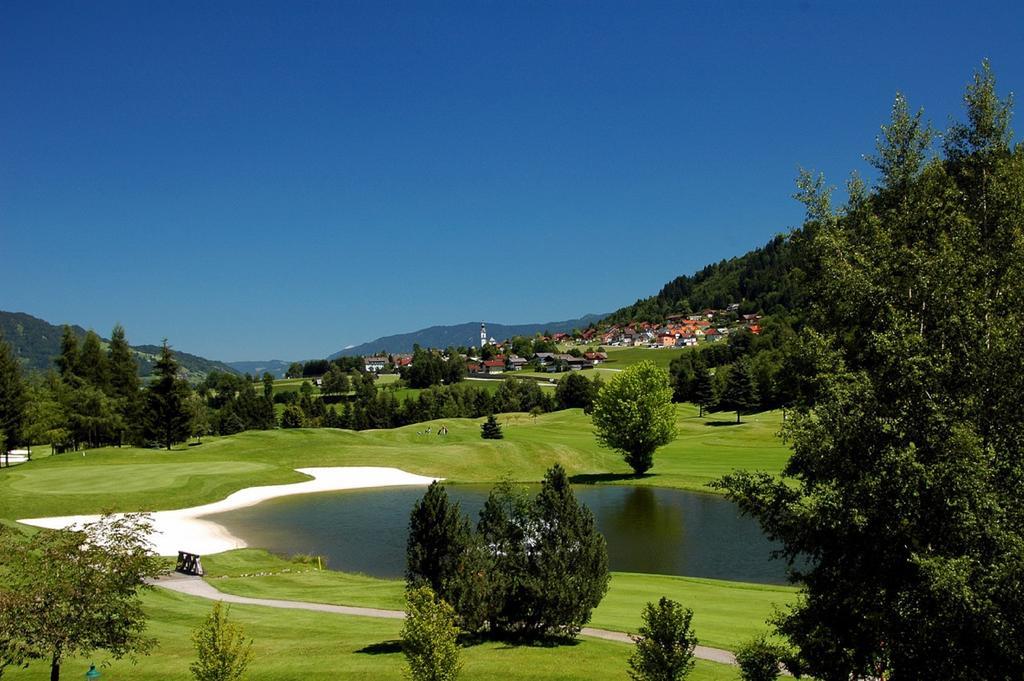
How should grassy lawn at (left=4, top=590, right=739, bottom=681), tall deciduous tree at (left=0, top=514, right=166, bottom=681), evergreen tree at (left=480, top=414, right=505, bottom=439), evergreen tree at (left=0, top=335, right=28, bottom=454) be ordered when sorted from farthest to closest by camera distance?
evergreen tree at (left=480, top=414, right=505, bottom=439)
evergreen tree at (left=0, top=335, right=28, bottom=454)
grassy lawn at (left=4, top=590, right=739, bottom=681)
tall deciduous tree at (left=0, top=514, right=166, bottom=681)

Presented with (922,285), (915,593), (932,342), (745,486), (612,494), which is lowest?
(612,494)

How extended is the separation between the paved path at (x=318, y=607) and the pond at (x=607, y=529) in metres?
7.27

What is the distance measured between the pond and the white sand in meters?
1.41

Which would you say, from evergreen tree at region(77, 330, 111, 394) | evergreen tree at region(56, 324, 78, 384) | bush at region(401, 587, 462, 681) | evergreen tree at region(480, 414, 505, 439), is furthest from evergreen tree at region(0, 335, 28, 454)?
bush at region(401, 587, 462, 681)

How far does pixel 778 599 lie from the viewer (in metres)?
25.7

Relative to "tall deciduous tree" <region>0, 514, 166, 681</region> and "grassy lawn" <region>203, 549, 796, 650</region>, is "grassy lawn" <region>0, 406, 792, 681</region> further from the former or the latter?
"tall deciduous tree" <region>0, 514, 166, 681</region>

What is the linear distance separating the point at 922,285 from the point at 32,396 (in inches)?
3428

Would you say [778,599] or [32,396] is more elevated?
[32,396]

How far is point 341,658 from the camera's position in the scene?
690 inches

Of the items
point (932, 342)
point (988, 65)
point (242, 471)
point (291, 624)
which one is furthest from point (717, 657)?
point (242, 471)

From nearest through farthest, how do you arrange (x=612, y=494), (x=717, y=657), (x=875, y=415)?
(x=875, y=415), (x=717, y=657), (x=612, y=494)

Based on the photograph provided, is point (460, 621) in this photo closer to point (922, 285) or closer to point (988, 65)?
point (922, 285)

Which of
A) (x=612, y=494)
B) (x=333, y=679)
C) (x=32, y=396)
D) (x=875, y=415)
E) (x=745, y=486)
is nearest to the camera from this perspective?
(x=875, y=415)

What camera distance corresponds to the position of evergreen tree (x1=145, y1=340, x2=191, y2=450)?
70.4 meters
